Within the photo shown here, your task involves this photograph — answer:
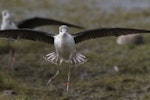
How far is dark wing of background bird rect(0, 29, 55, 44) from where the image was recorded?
809cm

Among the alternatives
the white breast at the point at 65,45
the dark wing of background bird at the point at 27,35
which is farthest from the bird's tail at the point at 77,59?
the dark wing of background bird at the point at 27,35

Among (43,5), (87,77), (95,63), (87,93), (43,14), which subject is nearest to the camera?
(87,93)

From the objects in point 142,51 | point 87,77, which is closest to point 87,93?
point 87,77

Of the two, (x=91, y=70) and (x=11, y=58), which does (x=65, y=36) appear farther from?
(x=11, y=58)

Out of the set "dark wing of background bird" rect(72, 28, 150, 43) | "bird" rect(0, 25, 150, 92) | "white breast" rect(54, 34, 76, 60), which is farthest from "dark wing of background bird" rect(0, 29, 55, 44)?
"dark wing of background bird" rect(72, 28, 150, 43)

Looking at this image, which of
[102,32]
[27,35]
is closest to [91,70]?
[102,32]

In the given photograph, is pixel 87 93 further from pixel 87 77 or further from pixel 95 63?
pixel 95 63

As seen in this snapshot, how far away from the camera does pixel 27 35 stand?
8359 mm

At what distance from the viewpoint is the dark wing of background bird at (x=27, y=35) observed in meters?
8.09

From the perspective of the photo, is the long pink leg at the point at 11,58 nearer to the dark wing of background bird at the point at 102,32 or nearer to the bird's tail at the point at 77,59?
the bird's tail at the point at 77,59

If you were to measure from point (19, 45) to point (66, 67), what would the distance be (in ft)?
6.90

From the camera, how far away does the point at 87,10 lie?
15680 mm

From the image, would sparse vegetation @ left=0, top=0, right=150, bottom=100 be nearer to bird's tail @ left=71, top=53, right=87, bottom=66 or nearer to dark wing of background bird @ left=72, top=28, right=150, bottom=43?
bird's tail @ left=71, top=53, right=87, bottom=66

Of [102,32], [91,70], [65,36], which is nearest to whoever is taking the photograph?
[65,36]
